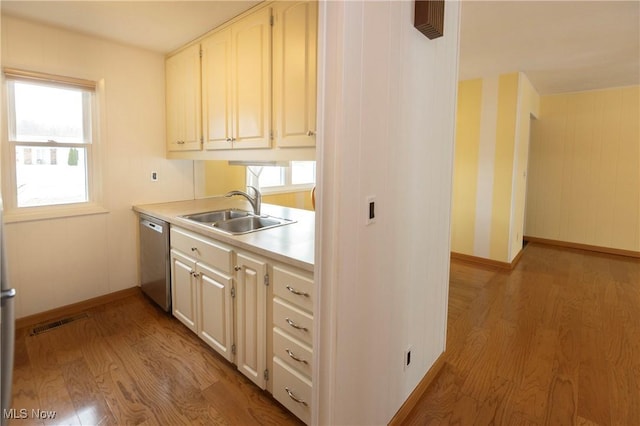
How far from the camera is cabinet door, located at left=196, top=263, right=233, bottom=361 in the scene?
6.96 ft

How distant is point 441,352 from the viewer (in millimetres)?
2273

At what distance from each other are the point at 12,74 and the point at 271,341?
2.67m

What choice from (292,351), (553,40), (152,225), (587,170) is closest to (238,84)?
(152,225)

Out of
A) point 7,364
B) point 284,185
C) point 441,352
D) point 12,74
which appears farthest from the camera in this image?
point 284,185

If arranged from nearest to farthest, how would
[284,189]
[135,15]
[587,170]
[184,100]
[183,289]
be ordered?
[135,15], [183,289], [184,100], [284,189], [587,170]

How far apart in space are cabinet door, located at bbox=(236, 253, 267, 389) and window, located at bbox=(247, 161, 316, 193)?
2.20 m

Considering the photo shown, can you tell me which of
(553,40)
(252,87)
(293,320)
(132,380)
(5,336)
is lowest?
(132,380)

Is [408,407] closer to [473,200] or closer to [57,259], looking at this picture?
[57,259]

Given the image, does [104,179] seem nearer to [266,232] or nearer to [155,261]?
[155,261]

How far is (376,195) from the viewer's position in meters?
1.39

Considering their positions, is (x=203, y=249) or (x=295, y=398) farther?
(x=203, y=249)

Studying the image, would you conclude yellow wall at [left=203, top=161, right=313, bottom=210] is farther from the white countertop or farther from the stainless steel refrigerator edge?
the stainless steel refrigerator edge

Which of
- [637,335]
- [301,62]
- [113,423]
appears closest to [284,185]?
[301,62]

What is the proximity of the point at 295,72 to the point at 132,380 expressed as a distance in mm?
2092
